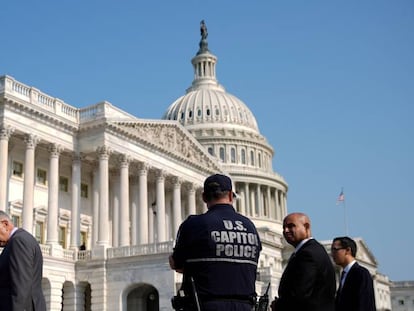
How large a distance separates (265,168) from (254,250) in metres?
115

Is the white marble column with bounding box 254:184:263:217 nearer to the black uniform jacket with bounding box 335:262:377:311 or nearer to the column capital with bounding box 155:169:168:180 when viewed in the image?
the column capital with bounding box 155:169:168:180

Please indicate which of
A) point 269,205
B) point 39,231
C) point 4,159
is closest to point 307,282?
point 4,159

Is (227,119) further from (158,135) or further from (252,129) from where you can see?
(158,135)

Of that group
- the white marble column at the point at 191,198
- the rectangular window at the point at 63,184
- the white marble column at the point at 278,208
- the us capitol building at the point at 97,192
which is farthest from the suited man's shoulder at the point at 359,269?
the white marble column at the point at 278,208

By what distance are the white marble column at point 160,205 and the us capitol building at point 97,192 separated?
0.30ft

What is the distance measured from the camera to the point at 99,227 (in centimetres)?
5206

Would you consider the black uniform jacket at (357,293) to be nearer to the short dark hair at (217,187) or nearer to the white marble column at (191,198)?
the short dark hair at (217,187)

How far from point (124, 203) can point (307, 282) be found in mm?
45986

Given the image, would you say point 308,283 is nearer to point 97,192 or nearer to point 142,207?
point 142,207

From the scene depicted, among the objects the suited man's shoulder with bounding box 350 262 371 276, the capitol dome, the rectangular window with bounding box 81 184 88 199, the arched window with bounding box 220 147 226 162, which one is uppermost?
the capitol dome

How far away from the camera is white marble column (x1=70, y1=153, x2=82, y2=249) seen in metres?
51.9

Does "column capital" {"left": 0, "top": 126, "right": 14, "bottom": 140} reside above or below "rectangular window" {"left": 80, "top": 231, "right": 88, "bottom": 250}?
above

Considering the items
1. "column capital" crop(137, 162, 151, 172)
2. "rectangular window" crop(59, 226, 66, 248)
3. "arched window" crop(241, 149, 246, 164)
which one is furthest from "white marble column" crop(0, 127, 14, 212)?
"arched window" crop(241, 149, 246, 164)

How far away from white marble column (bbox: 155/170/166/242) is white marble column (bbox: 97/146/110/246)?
235 inches
